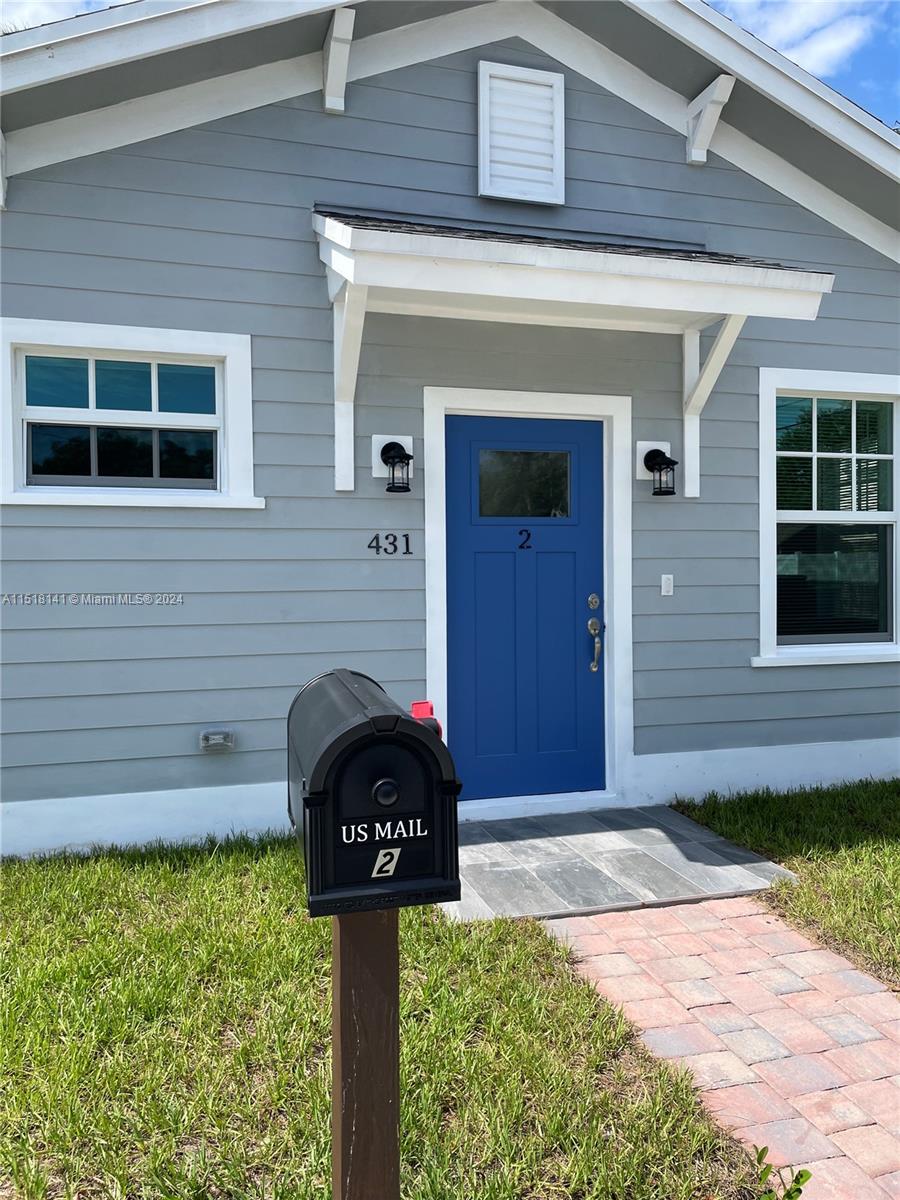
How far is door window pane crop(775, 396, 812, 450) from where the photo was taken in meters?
5.35

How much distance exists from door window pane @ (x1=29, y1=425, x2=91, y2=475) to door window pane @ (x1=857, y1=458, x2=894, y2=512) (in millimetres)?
4571

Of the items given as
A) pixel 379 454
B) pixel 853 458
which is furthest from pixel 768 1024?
pixel 853 458

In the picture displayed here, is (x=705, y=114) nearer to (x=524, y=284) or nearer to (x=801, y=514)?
(x=524, y=284)

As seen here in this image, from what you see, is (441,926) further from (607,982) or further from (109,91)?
(109,91)

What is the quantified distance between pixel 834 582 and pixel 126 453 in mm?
4284

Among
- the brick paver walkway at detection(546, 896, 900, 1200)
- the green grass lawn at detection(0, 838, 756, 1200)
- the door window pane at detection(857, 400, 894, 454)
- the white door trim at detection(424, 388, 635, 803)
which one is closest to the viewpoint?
the green grass lawn at detection(0, 838, 756, 1200)

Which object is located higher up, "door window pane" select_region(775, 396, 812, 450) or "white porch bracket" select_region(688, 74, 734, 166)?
"white porch bracket" select_region(688, 74, 734, 166)

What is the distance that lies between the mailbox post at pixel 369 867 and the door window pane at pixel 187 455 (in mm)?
3044

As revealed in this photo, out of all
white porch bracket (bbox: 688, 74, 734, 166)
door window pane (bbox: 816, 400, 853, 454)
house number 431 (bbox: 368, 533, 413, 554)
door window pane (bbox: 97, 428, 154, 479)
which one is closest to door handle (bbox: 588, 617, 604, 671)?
house number 431 (bbox: 368, 533, 413, 554)

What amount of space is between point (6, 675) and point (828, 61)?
20.9ft

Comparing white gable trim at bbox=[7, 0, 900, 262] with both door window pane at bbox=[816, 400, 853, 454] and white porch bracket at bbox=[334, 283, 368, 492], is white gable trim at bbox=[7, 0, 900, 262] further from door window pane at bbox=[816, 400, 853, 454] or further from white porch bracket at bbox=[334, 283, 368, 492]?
white porch bracket at bbox=[334, 283, 368, 492]

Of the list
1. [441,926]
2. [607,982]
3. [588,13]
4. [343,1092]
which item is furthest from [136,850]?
[588,13]

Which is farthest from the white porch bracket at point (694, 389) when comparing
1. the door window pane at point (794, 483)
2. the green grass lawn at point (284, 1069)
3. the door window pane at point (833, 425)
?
the green grass lawn at point (284, 1069)

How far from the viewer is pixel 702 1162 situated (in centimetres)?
209
